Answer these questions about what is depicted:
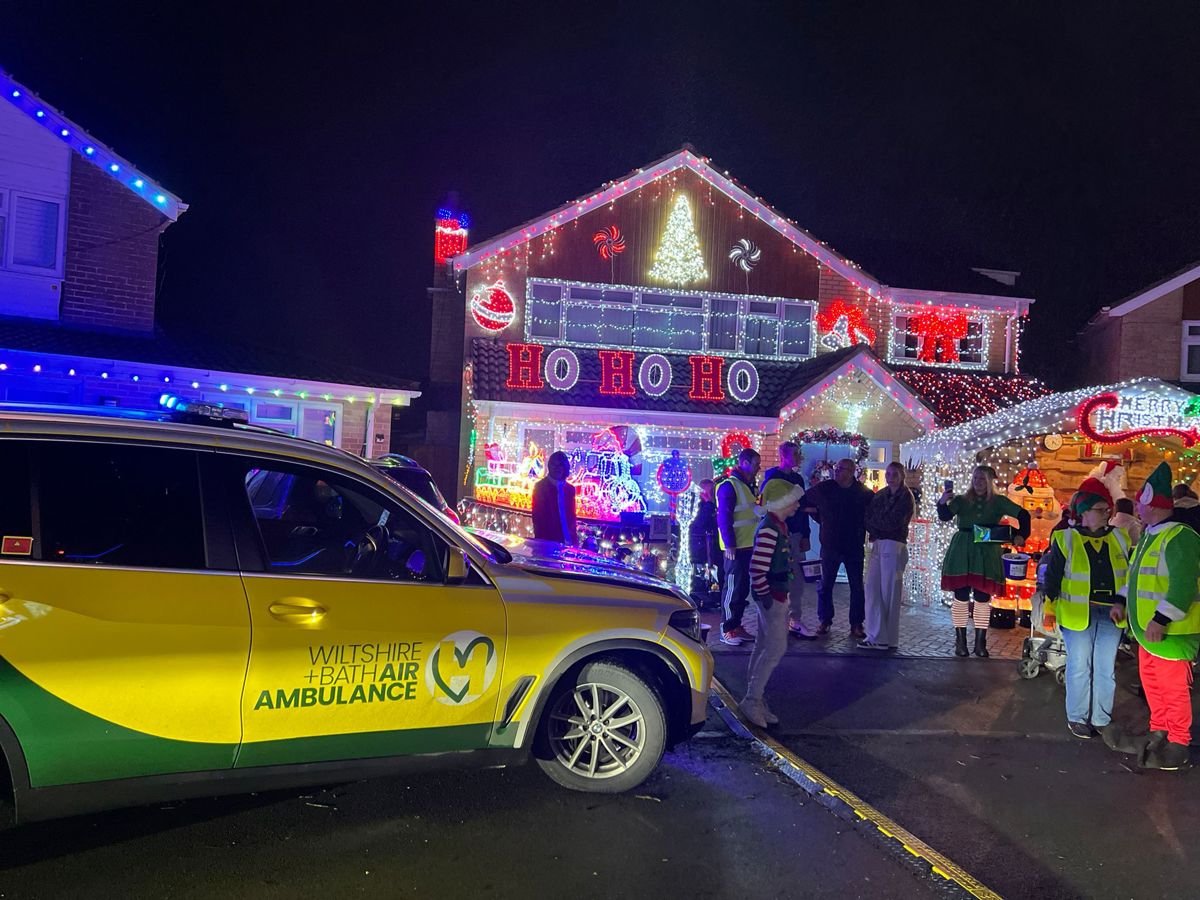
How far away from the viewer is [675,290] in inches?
726

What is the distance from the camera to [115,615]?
329 cm

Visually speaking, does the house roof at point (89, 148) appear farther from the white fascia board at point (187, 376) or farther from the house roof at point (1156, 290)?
the house roof at point (1156, 290)

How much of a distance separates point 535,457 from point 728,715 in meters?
9.53

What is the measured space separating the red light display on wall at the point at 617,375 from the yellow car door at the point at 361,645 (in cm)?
1290

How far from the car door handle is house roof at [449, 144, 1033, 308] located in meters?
14.3

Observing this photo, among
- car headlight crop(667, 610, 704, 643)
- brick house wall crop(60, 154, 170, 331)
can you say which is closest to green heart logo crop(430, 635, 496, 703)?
car headlight crop(667, 610, 704, 643)

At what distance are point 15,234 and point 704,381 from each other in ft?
39.0

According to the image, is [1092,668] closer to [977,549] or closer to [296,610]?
[977,549]

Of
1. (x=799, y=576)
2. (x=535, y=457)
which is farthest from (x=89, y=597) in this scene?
(x=535, y=457)

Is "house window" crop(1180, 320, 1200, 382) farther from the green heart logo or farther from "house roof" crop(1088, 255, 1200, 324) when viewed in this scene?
the green heart logo

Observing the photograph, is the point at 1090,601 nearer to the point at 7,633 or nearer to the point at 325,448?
the point at 325,448

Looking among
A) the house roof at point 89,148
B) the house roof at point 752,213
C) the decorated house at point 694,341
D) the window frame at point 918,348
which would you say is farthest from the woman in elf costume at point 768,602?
the window frame at point 918,348

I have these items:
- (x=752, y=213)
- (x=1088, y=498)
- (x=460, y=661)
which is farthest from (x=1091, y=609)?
(x=752, y=213)

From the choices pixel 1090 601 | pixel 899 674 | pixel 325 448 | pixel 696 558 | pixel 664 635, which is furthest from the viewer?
pixel 696 558
